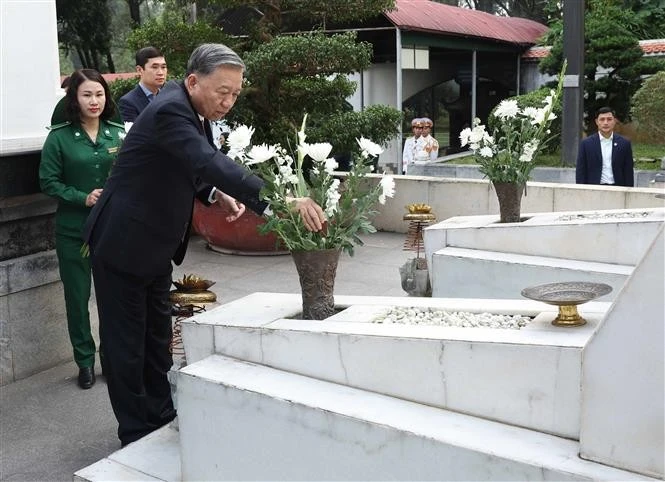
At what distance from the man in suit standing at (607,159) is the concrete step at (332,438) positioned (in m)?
5.50

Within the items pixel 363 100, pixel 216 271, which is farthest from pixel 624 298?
pixel 363 100

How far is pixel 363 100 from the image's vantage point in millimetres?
16125

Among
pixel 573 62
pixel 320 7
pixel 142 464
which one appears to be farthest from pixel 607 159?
pixel 142 464

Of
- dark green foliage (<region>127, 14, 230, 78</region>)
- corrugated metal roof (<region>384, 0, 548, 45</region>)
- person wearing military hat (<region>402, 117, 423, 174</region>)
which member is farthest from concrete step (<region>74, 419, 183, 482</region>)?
corrugated metal roof (<region>384, 0, 548, 45</region>)

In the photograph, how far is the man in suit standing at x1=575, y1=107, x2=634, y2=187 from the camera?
759cm

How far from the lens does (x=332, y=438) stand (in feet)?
8.71

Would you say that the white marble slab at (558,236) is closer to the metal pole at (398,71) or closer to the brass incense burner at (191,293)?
the brass incense burner at (191,293)

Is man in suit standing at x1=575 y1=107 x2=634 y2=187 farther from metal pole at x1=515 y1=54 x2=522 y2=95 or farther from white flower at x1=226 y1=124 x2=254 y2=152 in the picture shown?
metal pole at x1=515 y1=54 x2=522 y2=95

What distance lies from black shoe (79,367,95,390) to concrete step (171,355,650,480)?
1676 mm

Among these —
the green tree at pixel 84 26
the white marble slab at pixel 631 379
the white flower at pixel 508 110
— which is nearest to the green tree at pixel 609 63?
the white flower at pixel 508 110

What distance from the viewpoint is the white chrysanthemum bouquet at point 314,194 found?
3039 millimetres

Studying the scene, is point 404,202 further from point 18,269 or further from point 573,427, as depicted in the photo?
point 573,427

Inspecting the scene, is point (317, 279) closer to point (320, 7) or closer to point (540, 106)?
point (320, 7)

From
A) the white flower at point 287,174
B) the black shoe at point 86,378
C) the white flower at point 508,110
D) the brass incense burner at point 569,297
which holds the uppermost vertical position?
the white flower at point 508,110
